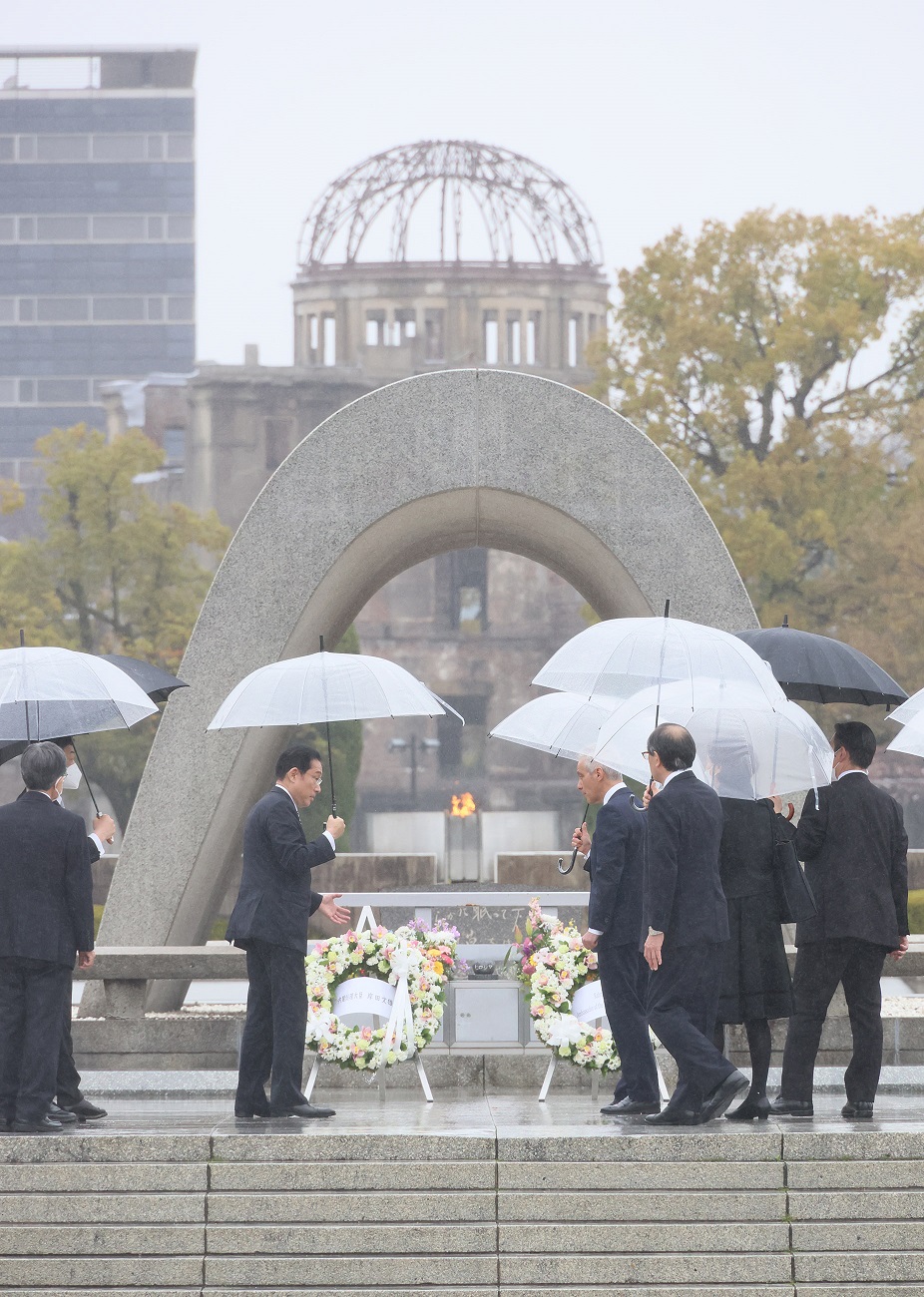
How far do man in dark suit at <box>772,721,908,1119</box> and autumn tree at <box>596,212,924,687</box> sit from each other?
2051cm

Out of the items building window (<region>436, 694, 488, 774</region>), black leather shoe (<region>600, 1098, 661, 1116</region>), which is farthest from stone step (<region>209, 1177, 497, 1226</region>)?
building window (<region>436, 694, 488, 774</region>)

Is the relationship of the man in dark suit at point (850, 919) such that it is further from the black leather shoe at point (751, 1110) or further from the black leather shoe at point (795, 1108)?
the black leather shoe at point (751, 1110)

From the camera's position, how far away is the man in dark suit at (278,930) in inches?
312

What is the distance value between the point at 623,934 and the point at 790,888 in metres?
0.77

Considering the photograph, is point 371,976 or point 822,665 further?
point 822,665

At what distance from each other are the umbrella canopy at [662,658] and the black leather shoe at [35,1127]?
9.89 feet

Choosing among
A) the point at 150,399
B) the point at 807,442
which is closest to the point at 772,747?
the point at 807,442

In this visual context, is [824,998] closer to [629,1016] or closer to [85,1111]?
[629,1016]

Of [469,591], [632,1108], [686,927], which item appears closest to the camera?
[686,927]

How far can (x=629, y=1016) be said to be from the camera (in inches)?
324

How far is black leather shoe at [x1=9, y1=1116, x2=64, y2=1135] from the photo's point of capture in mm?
7646

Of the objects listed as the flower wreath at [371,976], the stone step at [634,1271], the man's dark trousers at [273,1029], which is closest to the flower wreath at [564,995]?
the flower wreath at [371,976]

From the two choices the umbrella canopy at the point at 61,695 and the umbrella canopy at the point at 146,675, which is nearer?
the umbrella canopy at the point at 61,695

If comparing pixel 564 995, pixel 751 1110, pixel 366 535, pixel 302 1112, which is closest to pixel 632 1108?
pixel 751 1110
